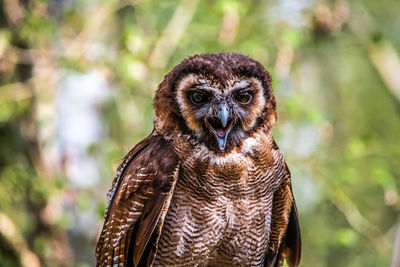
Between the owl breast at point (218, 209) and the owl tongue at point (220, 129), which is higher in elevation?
the owl tongue at point (220, 129)

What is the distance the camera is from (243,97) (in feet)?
12.6

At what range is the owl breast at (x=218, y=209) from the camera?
386cm

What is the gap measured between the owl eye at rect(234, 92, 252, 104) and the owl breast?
0.84ft

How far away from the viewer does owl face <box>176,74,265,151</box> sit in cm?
373

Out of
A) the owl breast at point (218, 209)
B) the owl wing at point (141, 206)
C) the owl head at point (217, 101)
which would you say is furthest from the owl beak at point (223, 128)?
the owl wing at point (141, 206)

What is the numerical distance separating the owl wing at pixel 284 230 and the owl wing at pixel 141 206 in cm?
72

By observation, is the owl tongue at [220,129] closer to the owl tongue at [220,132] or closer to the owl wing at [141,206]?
the owl tongue at [220,132]

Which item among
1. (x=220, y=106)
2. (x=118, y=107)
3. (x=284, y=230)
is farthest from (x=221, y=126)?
(x=118, y=107)

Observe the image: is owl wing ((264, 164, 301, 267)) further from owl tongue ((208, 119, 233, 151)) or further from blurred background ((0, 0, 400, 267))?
blurred background ((0, 0, 400, 267))

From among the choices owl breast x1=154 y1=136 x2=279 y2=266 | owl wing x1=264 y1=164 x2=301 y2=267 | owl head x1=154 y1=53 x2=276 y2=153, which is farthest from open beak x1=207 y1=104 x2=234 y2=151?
owl wing x1=264 y1=164 x2=301 y2=267

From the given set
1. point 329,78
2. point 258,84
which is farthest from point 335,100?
point 258,84

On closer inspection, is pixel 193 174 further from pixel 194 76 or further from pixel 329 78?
pixel 329 78

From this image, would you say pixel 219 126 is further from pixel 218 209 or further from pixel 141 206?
pixel 141 206

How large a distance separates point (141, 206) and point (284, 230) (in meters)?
0.93
